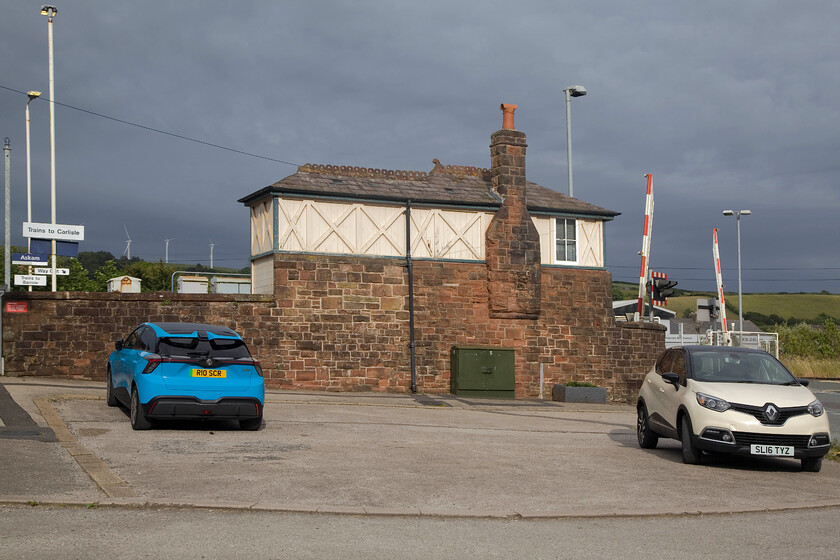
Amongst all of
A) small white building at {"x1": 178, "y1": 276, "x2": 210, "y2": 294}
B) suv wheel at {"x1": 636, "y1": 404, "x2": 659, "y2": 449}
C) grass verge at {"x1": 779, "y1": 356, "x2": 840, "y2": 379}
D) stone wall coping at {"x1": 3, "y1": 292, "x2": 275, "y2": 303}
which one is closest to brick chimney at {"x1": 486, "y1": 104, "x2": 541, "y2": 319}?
stone wall coping at {"x1": 3, "y1": 292, "x2": 275, "y2": 303}

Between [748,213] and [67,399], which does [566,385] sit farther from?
[748,213]

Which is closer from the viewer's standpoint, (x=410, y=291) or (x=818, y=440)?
(x=818, y=440)

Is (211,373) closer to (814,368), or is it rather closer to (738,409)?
(738,409)

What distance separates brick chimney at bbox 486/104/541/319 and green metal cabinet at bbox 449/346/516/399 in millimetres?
1492

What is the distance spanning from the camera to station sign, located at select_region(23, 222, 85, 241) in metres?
25.5

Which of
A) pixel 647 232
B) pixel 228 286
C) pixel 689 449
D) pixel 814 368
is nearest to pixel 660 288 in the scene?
pixel 647 232

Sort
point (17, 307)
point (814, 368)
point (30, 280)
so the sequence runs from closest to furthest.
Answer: point (17, 307) < point (30, 280) < point (814, 368)

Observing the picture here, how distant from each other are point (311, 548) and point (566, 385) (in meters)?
20.2

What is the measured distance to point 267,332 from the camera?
79.9 ft

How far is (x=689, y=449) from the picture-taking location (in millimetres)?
11852

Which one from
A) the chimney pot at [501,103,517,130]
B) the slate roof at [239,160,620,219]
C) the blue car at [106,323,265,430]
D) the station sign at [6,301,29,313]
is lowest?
the blue car at [106,323,265,430]

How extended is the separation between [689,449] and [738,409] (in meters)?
0.85

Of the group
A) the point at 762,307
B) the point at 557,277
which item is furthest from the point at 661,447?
the point at 762,307

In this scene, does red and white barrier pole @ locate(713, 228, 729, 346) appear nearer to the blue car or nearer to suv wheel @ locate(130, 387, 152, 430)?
the blue car
